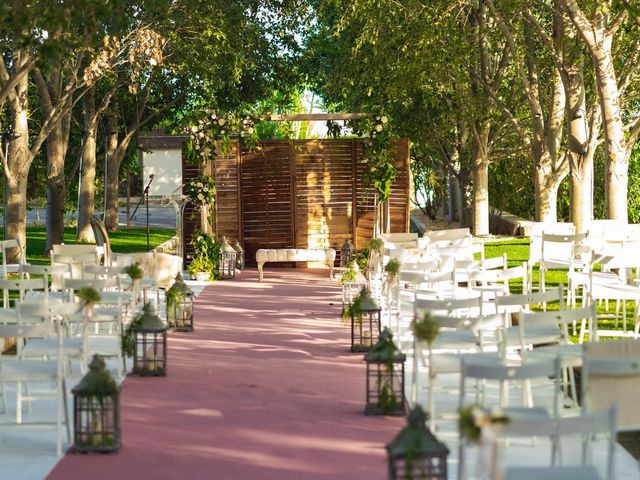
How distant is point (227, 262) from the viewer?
22641 mm

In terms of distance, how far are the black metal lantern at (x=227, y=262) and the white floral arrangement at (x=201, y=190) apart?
981 millimetres

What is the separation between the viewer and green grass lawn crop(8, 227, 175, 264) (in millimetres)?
27812

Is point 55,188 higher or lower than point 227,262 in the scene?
higher

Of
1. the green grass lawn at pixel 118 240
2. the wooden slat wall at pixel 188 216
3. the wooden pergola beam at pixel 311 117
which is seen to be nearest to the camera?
the wooden pergola beam at pixel 311 117

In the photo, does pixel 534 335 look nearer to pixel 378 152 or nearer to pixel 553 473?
pixel 553 473

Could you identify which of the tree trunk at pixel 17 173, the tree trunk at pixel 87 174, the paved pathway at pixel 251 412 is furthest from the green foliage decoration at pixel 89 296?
the tree trunk at pixel 87 174

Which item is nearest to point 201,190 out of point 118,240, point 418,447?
point 118,240

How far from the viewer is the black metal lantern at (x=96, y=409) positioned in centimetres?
887

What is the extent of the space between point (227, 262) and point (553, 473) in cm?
1654

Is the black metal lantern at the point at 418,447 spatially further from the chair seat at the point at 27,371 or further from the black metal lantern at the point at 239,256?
the black metal lantern at the point at 239,256

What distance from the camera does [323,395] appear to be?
36.6 feet

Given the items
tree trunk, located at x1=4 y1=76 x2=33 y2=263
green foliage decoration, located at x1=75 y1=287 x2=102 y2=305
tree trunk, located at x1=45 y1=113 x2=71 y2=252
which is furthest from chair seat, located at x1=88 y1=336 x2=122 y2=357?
tree trunk, located at x1=45 y1=113 x2=71 y2=252

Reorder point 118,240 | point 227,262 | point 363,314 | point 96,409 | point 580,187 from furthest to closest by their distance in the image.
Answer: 1. point 118,240
2. point 580,187
3. point 227,262
4. point 363,314
5. point 96,409

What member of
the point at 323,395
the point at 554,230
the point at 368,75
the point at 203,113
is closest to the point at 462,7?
the point at 368,75
